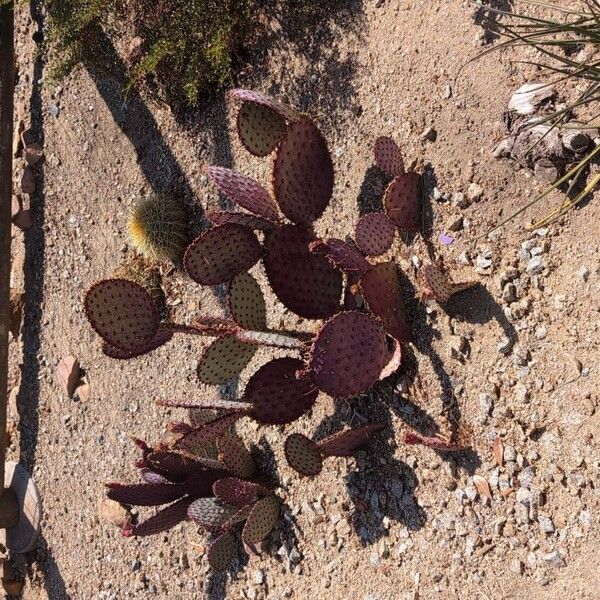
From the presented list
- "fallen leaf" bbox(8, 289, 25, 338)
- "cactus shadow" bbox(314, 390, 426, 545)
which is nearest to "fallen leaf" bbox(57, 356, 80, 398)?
"fallen leaf" bbox(8, 289, 25, 338)

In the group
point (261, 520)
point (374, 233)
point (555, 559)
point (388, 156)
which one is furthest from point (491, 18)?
point (261, 520)

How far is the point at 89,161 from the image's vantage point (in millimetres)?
4543

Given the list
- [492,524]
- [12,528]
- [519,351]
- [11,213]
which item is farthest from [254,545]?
[11,213]

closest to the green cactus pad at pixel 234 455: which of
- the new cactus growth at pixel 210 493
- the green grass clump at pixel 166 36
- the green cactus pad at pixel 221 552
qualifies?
the new cactus growth at pixel 210 493

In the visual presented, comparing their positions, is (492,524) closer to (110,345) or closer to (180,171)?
(110,345)

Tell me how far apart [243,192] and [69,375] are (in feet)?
7.61

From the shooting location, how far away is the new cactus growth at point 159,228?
3809 mm

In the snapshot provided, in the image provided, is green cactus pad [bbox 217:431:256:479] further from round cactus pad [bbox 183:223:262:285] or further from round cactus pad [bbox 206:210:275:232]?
round cactus pad [bbox 206:210:275:232]

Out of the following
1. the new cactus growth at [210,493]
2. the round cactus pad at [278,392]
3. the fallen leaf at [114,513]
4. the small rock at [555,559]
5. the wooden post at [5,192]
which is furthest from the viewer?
the wooden post at [5,192]

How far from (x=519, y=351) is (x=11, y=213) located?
11.4ft

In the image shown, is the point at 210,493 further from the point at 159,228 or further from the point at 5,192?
the point at 5,192

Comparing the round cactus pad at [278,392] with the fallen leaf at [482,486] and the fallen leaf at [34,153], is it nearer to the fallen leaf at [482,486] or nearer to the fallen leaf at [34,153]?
the fallen leaf at [482,486]

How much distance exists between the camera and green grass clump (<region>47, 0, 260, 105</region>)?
357 cm

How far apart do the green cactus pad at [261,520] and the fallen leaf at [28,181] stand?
2.72 metres
